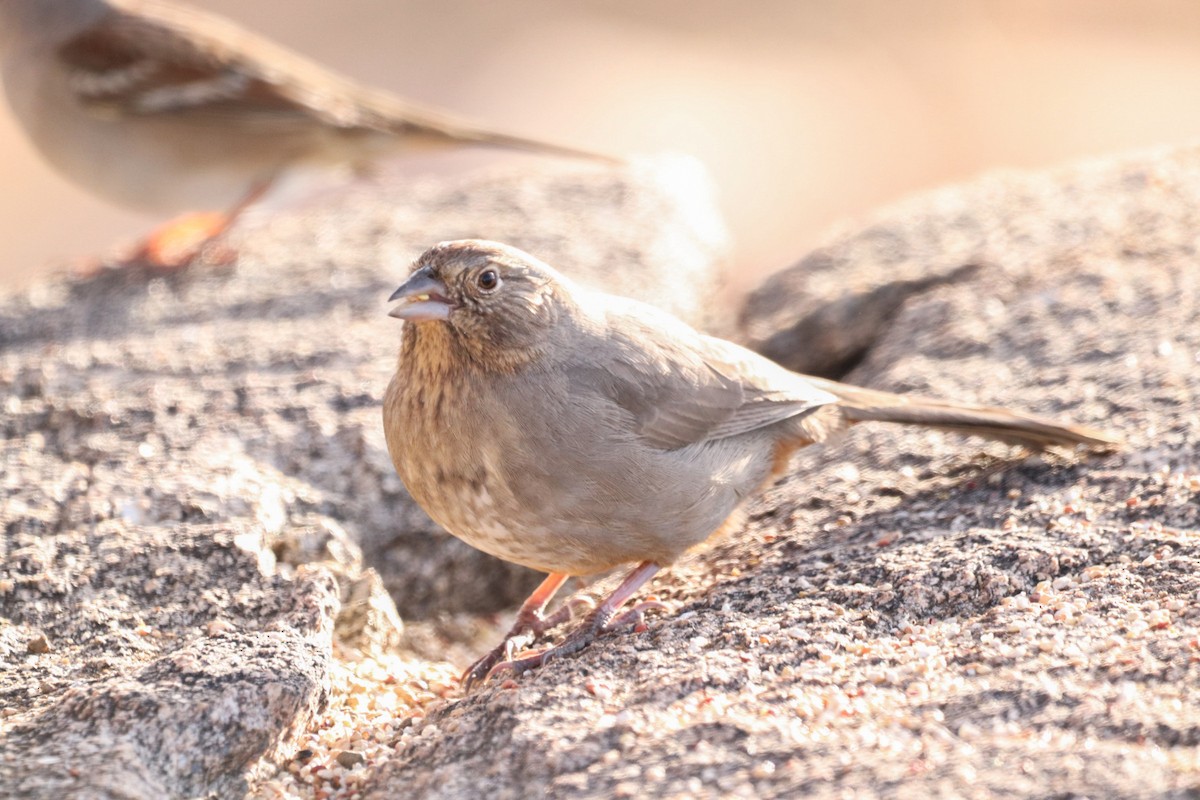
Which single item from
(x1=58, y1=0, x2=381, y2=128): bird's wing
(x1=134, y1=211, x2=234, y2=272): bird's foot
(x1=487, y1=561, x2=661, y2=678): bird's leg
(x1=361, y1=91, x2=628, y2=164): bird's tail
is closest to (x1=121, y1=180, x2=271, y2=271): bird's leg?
(x1=134, y1=211, x2=234, y2=272): bird's foot

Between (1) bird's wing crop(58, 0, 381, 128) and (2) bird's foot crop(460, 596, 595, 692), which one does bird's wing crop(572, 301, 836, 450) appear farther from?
(1) bird's wing crop(58, 0, 381, 128)

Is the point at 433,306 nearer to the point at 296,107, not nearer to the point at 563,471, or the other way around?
the point at 563,471

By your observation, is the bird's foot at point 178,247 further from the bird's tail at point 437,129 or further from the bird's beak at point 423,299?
the bird's beak at point 423,299

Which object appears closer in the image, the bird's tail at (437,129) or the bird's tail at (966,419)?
the bird's tail at (966,419)

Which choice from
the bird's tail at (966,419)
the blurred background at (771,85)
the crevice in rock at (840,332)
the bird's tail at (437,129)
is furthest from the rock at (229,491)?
the blurred background at (771,85)

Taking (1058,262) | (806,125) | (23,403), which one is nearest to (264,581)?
(23,403)
